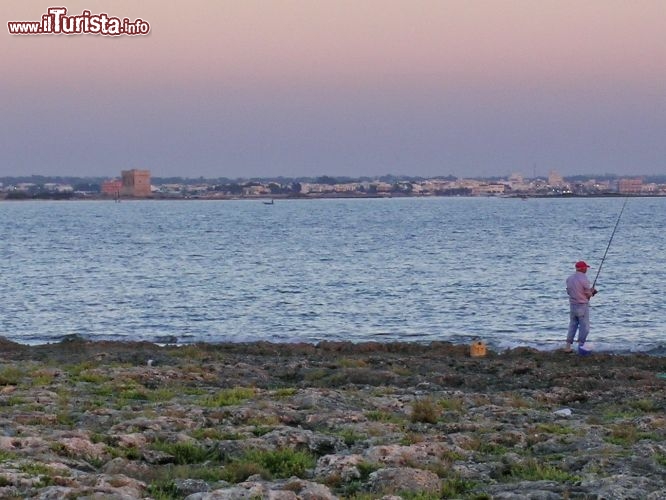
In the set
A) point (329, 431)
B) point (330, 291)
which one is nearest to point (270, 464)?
point (329, 431)

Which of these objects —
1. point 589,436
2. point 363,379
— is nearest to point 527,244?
point 363,379

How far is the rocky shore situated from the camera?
27.6ft

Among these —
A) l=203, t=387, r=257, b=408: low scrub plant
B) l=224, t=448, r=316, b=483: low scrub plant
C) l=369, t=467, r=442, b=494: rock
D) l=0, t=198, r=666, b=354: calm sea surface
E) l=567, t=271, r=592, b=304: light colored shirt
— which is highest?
l=567, t=271, r=592, b=304: light colored shirt

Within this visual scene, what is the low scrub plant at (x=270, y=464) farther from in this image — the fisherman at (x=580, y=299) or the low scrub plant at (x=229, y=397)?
the fisherman at (x=580, y=299)

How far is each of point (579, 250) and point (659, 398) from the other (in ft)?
177

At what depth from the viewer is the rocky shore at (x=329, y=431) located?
841cm

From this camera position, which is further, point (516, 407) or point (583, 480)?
point (516, 407)

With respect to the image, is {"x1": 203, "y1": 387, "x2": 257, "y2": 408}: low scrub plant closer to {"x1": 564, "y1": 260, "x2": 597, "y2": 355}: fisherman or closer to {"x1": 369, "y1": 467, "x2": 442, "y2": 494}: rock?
{"x1": 369, "y1": 467, "x2": 442, "y2": 494}: rock

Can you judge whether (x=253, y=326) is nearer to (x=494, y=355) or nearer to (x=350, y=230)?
(x=494, y=355)

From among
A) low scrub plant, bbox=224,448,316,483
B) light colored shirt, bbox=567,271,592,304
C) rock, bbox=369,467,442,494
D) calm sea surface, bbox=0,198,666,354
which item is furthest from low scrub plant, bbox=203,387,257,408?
calm sea surface, bbox=0,198,666,354

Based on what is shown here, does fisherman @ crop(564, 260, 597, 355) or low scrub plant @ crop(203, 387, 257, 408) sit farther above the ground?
fisherman @ crop(564, 260, 597, 355)

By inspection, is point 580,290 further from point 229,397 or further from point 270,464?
point 270,464

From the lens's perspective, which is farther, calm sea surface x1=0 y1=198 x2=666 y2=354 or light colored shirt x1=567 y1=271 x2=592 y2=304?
calm sea surface x1=0 y1=198 x2=666 y2=354

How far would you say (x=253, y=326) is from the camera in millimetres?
30281
